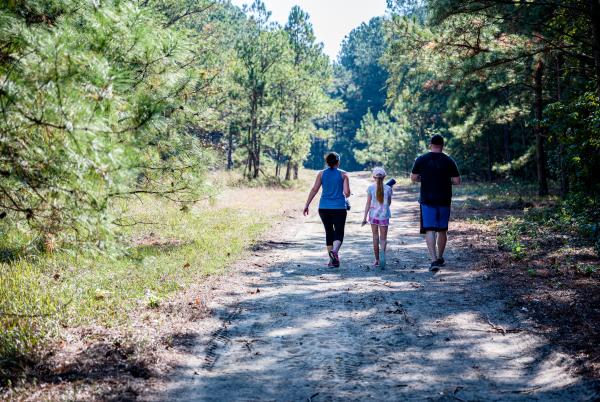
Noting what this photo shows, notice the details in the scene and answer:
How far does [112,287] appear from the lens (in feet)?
24.6

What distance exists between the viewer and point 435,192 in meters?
9.13

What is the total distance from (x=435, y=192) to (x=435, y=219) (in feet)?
1.53

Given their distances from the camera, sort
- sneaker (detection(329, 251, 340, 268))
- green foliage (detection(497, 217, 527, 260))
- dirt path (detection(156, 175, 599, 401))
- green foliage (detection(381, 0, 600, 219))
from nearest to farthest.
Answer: dirt path (detection(156, 175, 599, 401)) → sneaker (detection(329, 251, 340, 268)) → green foliage (detection(497, 217, 527, 260)) → green foliage (detection(381, 0, 600, 219))

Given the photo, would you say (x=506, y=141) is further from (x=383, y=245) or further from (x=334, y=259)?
(x=334, y=259)

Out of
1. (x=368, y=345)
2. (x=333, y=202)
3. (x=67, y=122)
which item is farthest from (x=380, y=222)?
(x=67, y=122)

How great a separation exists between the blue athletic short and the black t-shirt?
0.09 meters

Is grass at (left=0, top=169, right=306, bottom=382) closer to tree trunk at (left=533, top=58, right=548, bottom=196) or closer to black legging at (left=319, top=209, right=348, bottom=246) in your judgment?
black legging at (left=319, top=209, right=348, bottom=246)

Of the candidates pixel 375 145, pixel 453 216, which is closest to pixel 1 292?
pixel 453 216

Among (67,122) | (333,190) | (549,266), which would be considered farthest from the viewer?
(333,190)

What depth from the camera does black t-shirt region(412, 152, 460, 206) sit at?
9.13 metres

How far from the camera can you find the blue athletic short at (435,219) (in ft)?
29.9

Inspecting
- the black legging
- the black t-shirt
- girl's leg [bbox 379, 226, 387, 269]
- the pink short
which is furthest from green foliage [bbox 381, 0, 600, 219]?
the black legging

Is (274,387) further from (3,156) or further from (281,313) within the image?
(3,156)

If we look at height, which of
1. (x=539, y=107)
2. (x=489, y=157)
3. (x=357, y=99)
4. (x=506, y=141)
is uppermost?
(x=357, y=99)
